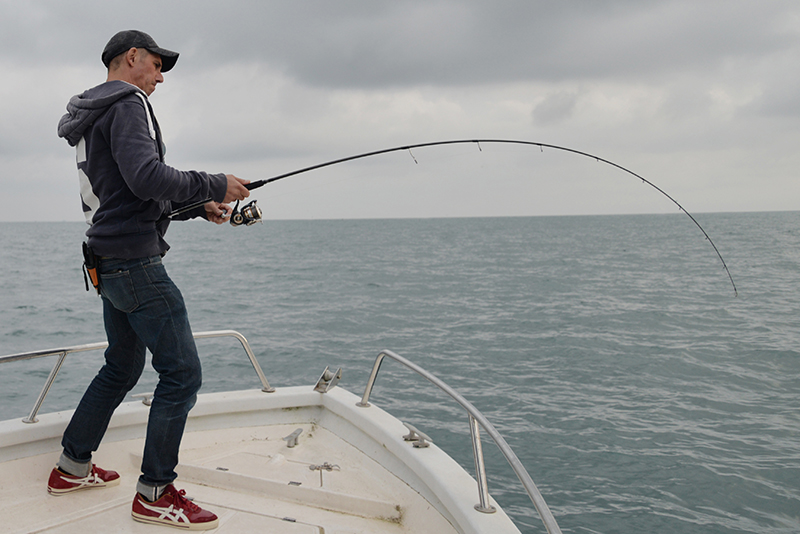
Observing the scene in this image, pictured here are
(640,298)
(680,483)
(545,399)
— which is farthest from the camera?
(640,298)

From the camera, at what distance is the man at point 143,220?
83.5 inches

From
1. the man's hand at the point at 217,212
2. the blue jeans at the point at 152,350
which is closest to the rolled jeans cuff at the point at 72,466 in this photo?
the blue jeans at the point at 152,350

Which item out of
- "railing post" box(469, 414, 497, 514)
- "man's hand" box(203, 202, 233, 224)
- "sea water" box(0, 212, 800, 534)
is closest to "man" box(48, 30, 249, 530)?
"man's hand" box(203, 202, 233, 224)

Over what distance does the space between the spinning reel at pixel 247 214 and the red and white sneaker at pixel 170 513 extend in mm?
1175

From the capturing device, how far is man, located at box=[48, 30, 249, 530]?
212 cm

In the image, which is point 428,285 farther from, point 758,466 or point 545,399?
point 758,466

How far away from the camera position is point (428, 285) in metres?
23.9

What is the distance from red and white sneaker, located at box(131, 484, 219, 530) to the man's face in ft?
5.21

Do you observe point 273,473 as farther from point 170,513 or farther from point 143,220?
point 143,220

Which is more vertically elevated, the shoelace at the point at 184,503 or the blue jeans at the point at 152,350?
the blue jeans at the point at 152,350

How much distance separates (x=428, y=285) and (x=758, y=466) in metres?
17.8

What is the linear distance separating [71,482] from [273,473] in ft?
2.94

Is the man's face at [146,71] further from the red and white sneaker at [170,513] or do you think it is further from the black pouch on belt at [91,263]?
the red and white sneaker at [170,513]

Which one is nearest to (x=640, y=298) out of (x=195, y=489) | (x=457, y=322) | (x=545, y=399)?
(x=457, y=322)
